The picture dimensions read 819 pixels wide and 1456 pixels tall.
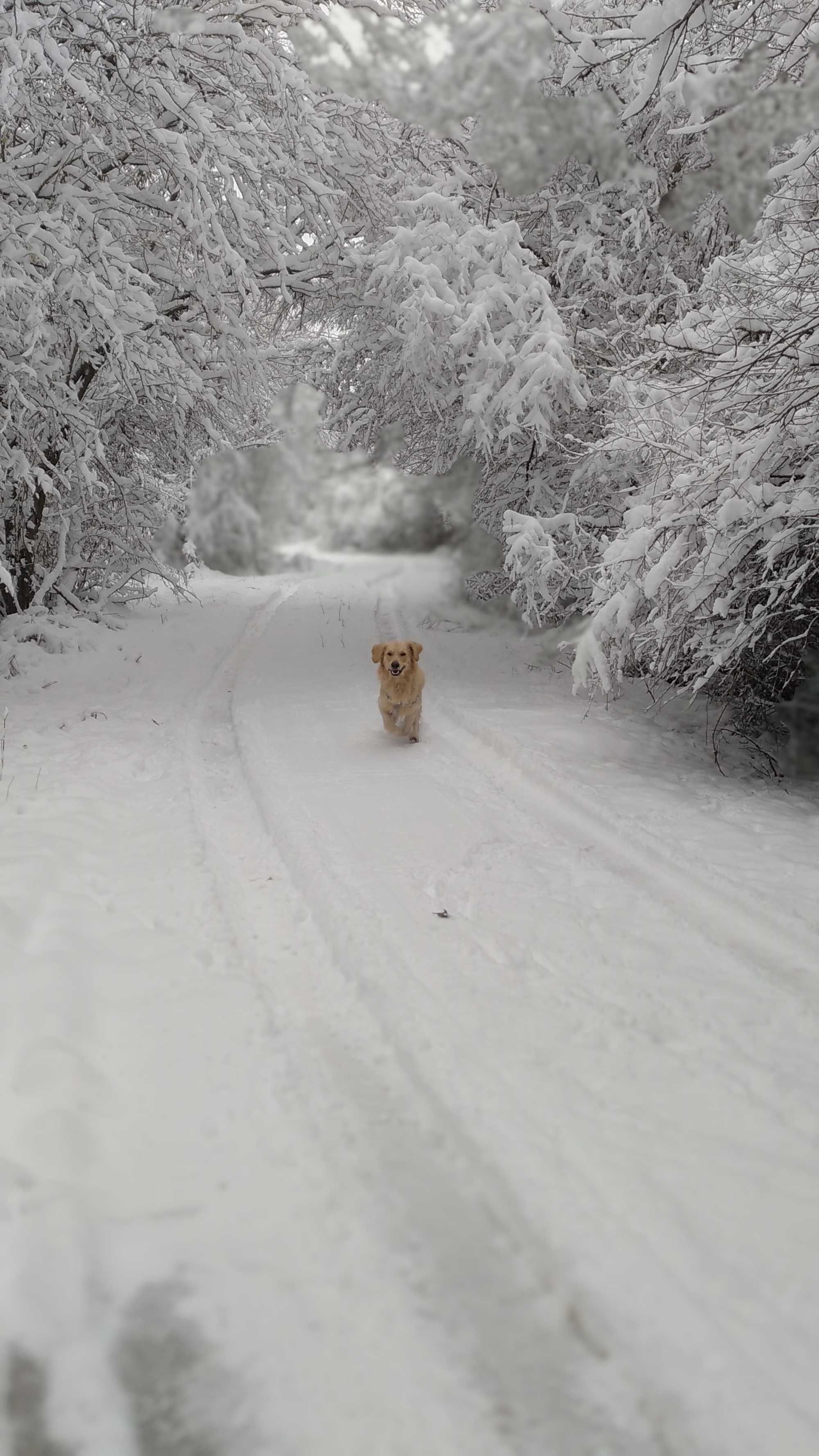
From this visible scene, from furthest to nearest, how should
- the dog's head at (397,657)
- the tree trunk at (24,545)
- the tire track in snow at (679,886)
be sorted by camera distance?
the tree trunk at (24,545)
the dog's head at (397,657)
the tire track in snow at (679,886)

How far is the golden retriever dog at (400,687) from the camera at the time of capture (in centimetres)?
666

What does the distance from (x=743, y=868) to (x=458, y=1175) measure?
2.66 m

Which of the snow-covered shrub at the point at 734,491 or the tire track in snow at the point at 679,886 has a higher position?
the snow-covered shrub at the point at 734,491

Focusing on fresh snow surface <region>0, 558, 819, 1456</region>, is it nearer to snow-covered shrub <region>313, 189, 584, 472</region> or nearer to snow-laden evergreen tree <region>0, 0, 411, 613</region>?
snow-laden evergreen tree <region>0, 0, 411, 613</region>

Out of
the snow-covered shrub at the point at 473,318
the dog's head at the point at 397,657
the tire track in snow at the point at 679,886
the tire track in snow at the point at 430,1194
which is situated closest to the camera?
the tire track in snow at the point at 430,1194

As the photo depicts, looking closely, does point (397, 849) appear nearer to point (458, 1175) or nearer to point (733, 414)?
point (458, 1175)

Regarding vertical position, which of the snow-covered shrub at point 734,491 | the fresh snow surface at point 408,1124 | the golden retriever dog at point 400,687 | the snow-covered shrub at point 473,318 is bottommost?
the fresh snow surface at point 408,1124

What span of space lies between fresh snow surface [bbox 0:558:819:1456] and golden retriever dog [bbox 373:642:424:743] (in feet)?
4.46

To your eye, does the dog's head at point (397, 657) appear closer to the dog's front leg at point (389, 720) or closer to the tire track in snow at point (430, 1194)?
the dog's front leg at point (389, 720)

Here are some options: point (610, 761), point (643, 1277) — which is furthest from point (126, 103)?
point (643, 1277)

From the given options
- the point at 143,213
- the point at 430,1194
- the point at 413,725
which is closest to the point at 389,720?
the point at 413,725

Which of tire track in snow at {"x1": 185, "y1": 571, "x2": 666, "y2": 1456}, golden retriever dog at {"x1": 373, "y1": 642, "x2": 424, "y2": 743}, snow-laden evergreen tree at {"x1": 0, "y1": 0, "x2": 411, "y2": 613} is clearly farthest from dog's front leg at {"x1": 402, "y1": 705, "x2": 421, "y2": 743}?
snow-laden evergreen tree at {"x1": 0, "y1": 0, "x2": 411, "y2": 613}

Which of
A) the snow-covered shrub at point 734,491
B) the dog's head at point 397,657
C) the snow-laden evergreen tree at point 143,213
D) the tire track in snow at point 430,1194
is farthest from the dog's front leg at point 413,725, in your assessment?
the snow-laden evergreen tree at point 143,213

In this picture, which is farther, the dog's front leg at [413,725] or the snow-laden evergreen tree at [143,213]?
the dog's front leg at [413,725]
